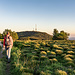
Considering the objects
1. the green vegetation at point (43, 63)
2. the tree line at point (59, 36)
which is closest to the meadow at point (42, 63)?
the green vegetation at point (43, 63)

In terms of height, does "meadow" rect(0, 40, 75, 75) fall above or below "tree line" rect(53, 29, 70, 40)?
below

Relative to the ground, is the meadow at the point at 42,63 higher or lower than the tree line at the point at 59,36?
lower

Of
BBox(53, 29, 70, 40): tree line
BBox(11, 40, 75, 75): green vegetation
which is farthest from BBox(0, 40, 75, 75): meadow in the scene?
BBox(53, 29, 70, 40): tree line

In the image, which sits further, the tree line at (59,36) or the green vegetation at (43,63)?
the tree line at (59,36)

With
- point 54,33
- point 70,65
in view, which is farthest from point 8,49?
point 54,33

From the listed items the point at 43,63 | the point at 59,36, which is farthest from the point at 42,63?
the point at 59,36

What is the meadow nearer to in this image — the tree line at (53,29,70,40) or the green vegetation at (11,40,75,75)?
the green vegetation at (11,40,75,75)

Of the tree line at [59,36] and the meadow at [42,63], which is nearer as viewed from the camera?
the meadow at [42,63]

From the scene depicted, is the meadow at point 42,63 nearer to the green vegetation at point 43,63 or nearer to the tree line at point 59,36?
the green vegetation at point 43,63

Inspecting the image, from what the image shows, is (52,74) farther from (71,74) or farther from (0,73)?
(0,73)

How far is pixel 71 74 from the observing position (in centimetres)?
483

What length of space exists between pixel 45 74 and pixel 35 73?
70cm

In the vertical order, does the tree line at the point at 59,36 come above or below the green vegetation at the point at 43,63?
above

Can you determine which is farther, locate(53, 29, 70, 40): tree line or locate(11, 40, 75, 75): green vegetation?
locate(53, 29, 70, 40): tree line
